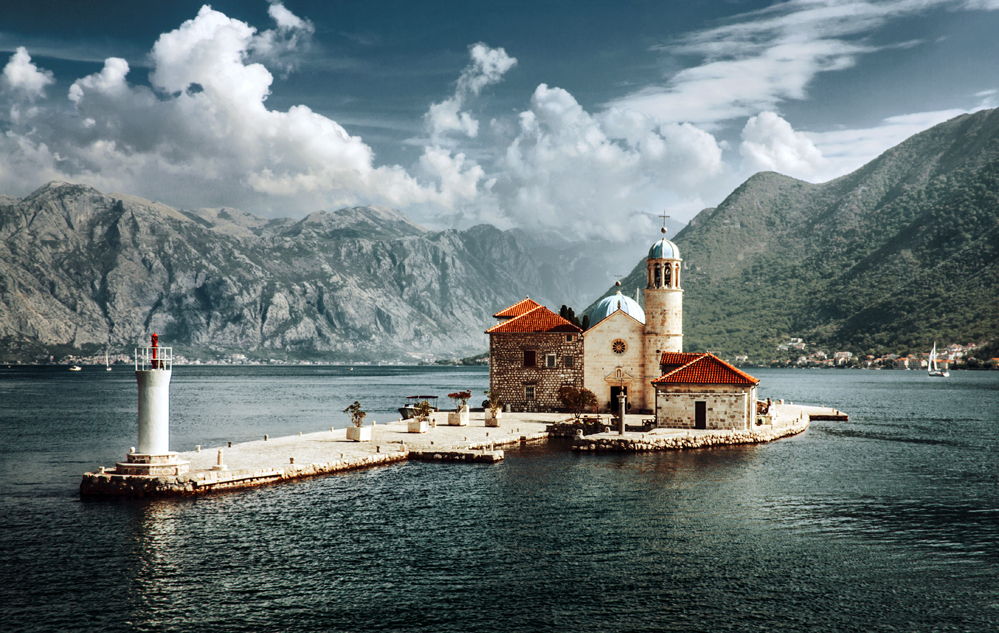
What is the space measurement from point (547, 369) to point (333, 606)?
40.9 metres

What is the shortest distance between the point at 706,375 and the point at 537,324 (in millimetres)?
15458

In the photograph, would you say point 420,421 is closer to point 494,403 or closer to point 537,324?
point 494,403

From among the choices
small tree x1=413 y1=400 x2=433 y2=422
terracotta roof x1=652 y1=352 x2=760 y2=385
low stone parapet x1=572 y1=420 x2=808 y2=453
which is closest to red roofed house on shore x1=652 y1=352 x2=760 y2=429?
terracotta roof x1=652 y1=352 x2=760 y2=385

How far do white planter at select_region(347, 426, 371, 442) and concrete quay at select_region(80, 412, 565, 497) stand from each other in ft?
1.86

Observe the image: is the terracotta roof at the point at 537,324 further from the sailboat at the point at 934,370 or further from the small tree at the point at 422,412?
the sailboat at the point at 934,370

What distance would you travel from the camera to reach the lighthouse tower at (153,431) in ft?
102

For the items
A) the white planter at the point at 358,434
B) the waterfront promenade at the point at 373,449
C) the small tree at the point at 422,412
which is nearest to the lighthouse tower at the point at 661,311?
the waterfront promenade at the point at 373,449

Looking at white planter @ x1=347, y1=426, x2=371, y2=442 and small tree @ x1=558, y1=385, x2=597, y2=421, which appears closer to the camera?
white planter @ x1=347, y1=426, x2=371, y2=442

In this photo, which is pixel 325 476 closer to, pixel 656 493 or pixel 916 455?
pixel 656 493

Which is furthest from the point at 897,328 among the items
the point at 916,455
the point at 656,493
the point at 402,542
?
the point at 402,542

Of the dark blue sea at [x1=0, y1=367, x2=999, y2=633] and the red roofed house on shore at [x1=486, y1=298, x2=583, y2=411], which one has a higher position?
the red roofed house on shore at [x1=486, y1=298, x2=583, y2=411]

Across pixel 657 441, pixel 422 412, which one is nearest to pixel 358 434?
pixel 422 412

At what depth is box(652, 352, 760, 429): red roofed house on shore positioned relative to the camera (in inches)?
1885

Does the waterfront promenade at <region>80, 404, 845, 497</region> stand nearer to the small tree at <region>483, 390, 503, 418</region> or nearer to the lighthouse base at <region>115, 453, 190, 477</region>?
the lighthouse base at <region>115, 453, 190, 477</region>
